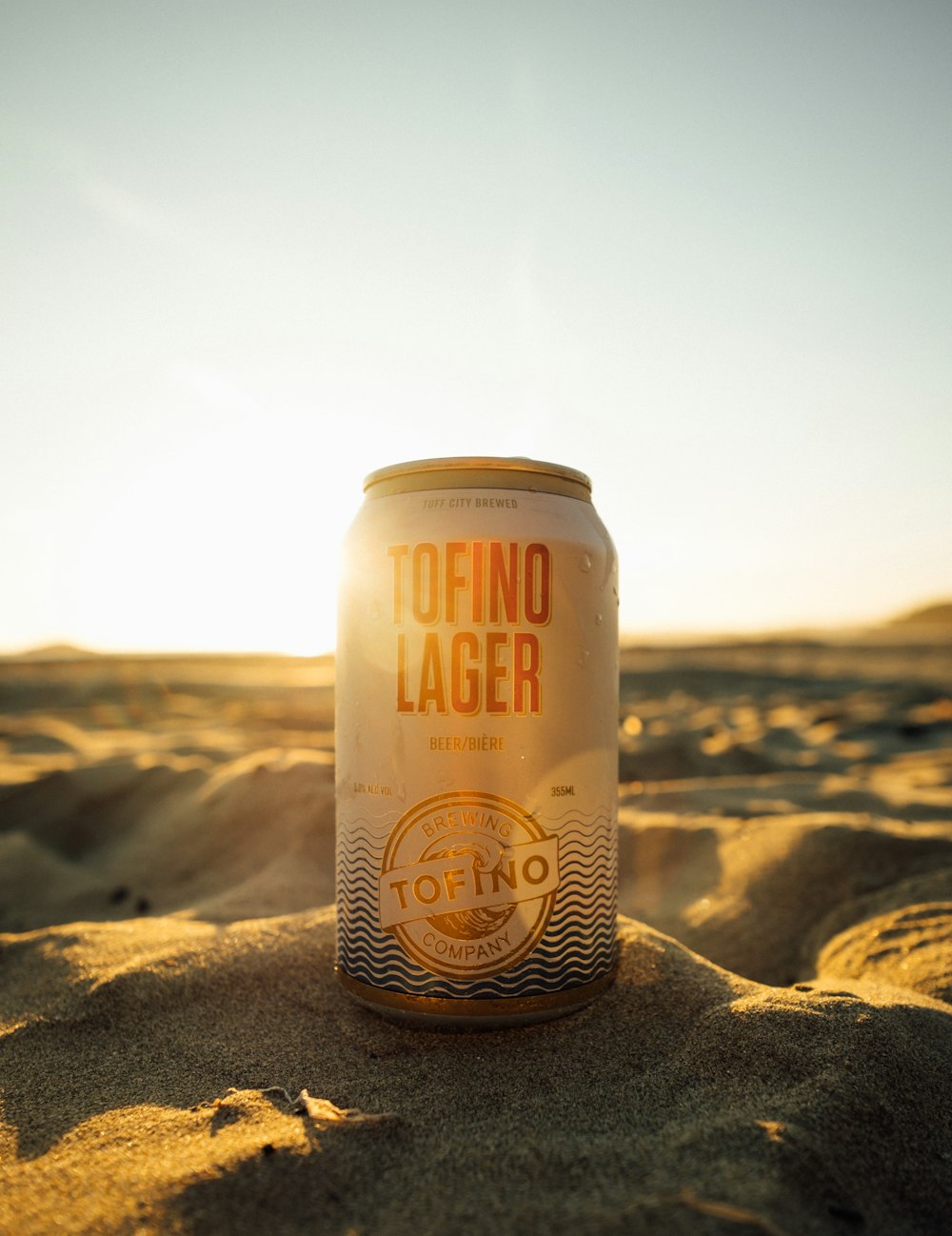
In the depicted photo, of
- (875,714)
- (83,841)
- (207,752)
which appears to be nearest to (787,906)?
(83,841)

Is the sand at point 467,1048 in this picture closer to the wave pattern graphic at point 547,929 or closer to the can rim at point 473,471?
the wave pattern graphic at point 547,929

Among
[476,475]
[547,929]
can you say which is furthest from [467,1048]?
[476,475]

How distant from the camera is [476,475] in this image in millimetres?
1508

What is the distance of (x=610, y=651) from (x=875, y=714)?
5292 millimetres

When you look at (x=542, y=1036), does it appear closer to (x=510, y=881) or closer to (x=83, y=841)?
(x=510, y=881)

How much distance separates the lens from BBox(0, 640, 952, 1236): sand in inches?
37.6

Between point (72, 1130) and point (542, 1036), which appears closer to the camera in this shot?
point (72, 1130)

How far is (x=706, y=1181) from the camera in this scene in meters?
0.92

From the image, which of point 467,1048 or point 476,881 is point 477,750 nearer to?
point 476,881

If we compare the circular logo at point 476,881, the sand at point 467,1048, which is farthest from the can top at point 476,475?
the sand at point 467,1048

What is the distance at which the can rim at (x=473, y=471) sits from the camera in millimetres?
1509

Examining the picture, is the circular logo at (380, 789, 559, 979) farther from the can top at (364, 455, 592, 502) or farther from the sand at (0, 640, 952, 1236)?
the can top at (364, 455, 592, 502)

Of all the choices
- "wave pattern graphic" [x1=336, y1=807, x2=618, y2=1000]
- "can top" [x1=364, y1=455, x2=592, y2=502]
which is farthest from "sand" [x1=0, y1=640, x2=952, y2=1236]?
"can top" [x1=364, y1=455, x2=592, y2=502]

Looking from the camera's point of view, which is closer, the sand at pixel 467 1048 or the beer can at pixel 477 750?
the sand at pixel 467 1048
